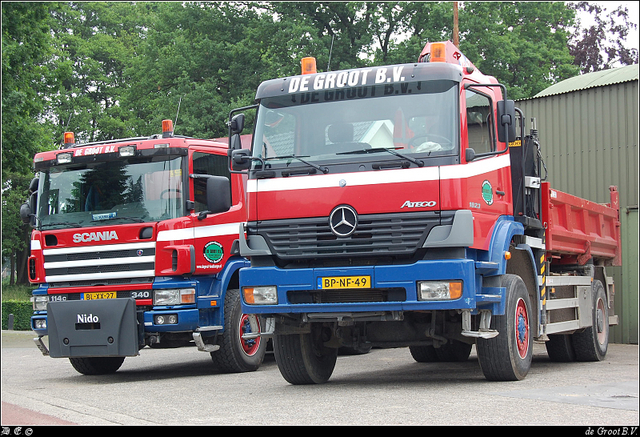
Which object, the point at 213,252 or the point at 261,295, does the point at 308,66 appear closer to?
the point at 261,295

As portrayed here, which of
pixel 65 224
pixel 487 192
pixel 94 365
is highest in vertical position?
pixel 487 192

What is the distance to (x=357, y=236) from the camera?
28.5 ft

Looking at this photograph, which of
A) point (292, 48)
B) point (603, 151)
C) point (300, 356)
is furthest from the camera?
point (292, 48)

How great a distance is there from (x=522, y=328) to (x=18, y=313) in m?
21.4

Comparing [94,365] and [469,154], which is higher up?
[469,154]

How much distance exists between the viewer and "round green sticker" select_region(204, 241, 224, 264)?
11.5 meters

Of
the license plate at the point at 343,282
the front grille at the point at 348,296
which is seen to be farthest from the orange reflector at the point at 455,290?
the license plate at the point at 343,282

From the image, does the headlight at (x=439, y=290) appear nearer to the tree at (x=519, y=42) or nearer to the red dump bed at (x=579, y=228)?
the red dump bed at (x=579, y=228)

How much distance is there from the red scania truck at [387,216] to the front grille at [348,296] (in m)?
0.01

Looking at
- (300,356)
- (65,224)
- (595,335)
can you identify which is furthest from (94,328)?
(595,335)

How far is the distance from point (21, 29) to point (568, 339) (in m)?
15.2

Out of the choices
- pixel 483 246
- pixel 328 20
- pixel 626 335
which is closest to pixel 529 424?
pixel 483 246

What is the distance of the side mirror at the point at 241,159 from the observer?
364 inches

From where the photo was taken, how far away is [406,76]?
352 inches
